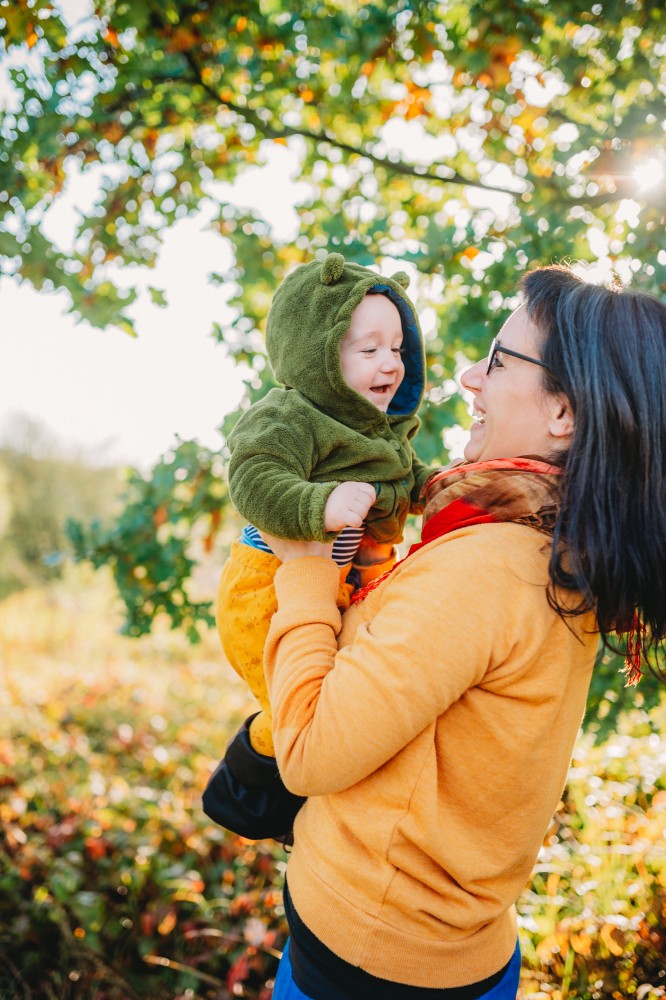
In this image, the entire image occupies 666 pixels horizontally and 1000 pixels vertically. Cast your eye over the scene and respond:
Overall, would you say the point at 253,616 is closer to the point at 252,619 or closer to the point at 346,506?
the point at 252,619

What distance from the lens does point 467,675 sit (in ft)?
3.80

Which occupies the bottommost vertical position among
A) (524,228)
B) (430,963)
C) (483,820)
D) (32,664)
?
(32,664)

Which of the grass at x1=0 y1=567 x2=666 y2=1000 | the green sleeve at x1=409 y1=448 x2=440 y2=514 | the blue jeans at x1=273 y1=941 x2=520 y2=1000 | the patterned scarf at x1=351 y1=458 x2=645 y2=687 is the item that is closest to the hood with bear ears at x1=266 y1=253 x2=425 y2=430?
the green sleeve at x1=409 y1=448 x2=440 y2=514

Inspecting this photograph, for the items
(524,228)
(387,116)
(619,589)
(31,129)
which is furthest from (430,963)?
(387,116)

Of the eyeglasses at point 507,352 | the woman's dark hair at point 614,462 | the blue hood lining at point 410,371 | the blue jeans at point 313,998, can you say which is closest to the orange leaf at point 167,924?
the blue jeans at point 313,998

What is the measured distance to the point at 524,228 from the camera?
2.69 meters

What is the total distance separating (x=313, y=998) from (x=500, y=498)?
40.9 inches

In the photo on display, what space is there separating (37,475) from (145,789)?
19.3 metres

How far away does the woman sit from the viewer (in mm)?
1164

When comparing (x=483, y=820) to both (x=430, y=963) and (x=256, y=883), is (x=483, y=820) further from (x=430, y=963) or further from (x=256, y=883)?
(x=256, y=883)

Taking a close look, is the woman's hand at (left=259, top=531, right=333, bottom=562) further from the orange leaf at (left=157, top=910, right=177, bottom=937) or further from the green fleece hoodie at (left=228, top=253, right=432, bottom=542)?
the orange leaf at (left=157, top=910, right=177, bottom=937)

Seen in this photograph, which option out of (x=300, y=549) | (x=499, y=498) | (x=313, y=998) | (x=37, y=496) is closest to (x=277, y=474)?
(x=300, y=549)

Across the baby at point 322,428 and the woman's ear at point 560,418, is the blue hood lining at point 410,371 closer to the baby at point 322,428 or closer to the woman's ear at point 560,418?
the baby at point 322,428

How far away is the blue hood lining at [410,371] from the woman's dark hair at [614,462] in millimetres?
511
